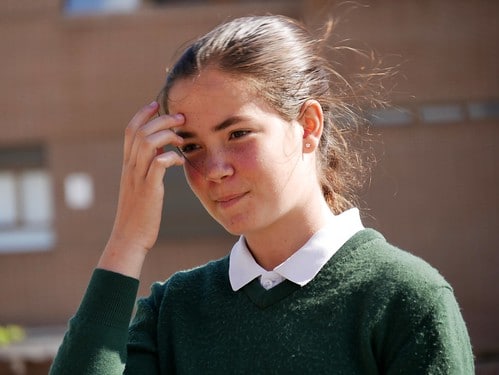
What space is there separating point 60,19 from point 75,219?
2793 millimetres

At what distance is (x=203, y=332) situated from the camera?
70.7 inches

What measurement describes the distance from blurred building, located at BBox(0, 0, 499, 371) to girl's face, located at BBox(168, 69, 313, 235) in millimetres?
9878

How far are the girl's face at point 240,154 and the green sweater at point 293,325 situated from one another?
0.16 m

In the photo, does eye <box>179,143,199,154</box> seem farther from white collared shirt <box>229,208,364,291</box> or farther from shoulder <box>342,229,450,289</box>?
shoulder <box>342,229,450,289</box>

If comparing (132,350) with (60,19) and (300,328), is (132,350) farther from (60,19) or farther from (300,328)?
(60,19)

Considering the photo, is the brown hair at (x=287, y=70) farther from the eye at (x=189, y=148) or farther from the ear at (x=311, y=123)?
the eye at (x=189, y=148)

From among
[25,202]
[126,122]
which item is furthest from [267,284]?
[25,202]

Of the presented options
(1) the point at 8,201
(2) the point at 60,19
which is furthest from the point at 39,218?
(2) the point at 60,19

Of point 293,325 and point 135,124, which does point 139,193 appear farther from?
point 293,325

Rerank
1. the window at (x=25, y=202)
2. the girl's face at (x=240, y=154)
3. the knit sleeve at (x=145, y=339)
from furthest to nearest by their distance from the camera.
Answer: the window at (x=25, y=202)
the knit sleeve at (x=145, y=339)
the girl's face at (x=240, y=154)

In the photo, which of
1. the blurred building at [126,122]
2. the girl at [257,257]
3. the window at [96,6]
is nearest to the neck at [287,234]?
the girl at [257,257]

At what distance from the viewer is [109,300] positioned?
1.73m

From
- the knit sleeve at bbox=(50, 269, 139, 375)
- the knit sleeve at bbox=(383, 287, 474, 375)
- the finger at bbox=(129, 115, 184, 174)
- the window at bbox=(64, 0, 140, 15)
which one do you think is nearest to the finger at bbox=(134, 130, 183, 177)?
the finger at bbox=(129, 115, 184, 174)

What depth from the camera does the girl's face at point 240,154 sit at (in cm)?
169
